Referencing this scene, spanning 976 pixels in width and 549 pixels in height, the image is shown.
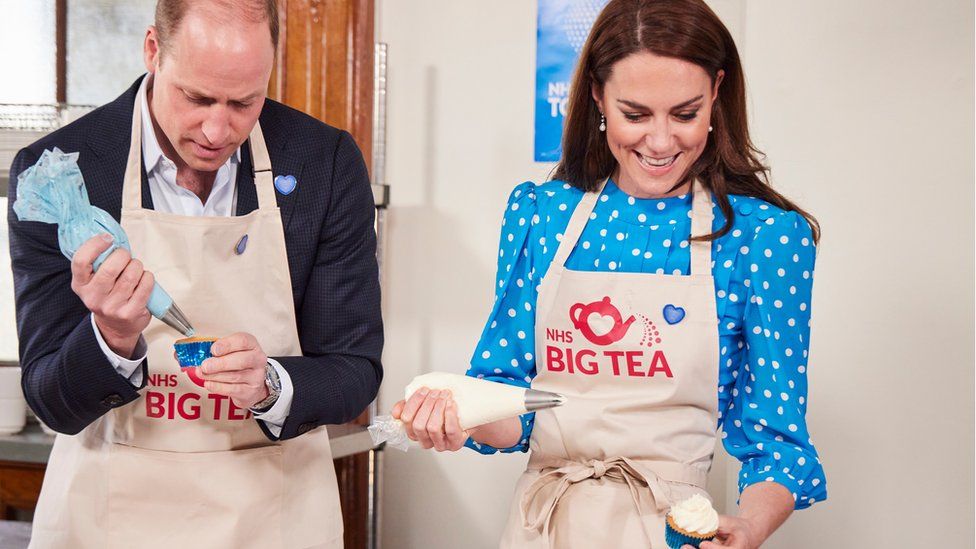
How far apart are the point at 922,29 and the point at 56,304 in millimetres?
2062

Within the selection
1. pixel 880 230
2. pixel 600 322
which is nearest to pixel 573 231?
pixel 600 322

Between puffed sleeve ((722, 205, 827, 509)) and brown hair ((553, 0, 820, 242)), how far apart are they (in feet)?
0.22

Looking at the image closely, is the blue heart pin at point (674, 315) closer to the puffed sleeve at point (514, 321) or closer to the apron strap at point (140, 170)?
the puffed sleeve at point (514, 321)

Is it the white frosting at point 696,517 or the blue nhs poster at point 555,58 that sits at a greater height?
the blue nhs poster at point 555,58

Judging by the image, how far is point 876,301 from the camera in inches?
98.0

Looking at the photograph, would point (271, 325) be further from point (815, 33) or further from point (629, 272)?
point (815, 33)

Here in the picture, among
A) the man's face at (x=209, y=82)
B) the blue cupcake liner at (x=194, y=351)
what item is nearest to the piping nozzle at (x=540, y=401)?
the blue cupcake liner at (x=194, y=351)

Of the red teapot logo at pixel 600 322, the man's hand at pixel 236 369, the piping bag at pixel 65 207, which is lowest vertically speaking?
the man's hand at pixel 236 369

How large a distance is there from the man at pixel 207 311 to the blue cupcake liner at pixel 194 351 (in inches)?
1.7

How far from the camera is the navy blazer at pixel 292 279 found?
144 cm

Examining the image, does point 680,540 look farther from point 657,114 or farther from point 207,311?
point 207,311

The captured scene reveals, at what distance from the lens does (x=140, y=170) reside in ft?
5.05

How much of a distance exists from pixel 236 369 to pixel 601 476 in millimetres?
571

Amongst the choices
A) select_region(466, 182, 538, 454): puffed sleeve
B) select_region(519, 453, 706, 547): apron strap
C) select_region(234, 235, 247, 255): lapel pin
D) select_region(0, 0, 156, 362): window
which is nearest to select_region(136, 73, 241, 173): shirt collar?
select_region(234, 235, 247, 255): lapel pin
